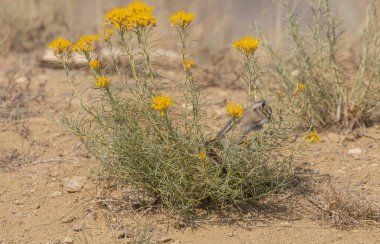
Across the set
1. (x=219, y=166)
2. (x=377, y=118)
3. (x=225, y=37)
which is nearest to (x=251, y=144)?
(x=219, y=166)

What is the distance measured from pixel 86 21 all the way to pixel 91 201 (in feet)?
18.9

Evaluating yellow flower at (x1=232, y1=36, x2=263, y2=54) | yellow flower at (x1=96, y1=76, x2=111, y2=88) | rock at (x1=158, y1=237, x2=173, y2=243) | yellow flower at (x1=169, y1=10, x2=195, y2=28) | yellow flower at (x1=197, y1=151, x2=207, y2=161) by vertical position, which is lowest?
rock at (x1=158, y1=237, x2=173, y2=243)

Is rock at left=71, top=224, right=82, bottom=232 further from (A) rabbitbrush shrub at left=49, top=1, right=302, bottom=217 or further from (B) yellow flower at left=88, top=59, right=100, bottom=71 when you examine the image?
(B) yellow flower at left=88, top=59, right=100, bottom=71

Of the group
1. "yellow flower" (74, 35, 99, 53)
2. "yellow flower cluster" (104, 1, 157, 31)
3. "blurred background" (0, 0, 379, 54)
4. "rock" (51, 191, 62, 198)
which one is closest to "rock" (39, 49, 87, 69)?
"blurred background" (0, 0, 379, 54)

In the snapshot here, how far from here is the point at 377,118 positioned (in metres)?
4.98

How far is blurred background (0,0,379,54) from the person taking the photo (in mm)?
7438

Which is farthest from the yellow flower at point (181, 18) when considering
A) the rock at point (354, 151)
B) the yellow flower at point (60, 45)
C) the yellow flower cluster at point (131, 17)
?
the rock at point (354, 151)

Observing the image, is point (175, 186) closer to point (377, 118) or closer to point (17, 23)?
point (377, 118)

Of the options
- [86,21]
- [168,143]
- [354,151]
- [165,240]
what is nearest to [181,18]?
→ [168,143]

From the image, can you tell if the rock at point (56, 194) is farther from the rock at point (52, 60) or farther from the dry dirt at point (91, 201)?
the rock at point (52, 60)

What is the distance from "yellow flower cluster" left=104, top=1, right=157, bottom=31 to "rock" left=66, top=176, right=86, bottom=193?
50.9 inches

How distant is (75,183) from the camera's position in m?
3.91

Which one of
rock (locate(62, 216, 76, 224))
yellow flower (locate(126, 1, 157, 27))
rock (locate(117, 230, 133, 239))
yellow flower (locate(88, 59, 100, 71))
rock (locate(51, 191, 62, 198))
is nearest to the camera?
yellow flower (locate(126, 1, 157, 27))

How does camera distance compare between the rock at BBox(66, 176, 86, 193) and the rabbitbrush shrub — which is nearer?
the rabbitbrush shrub
